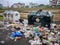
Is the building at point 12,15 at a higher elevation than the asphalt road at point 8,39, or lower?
higher

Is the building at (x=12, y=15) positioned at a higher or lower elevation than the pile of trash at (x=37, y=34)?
higher

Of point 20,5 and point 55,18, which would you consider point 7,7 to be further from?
point 55,18

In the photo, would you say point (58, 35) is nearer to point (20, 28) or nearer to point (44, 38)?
point (44, 38)

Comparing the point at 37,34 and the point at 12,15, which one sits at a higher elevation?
the point at 12,15

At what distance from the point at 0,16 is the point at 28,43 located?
38 cm

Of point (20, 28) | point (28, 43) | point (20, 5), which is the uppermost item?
point (20, 5)

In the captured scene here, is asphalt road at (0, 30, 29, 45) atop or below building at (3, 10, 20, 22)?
below

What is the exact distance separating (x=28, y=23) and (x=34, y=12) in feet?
0.40

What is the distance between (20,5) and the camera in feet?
4.53

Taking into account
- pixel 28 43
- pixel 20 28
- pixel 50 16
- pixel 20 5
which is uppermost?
pixel 20 5

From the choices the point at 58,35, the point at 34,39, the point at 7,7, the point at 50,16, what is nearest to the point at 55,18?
the point at 50,16

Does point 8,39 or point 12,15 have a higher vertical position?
point 12,15

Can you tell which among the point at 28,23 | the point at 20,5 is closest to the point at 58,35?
the point at 28,23

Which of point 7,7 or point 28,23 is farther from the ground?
point 7,7
